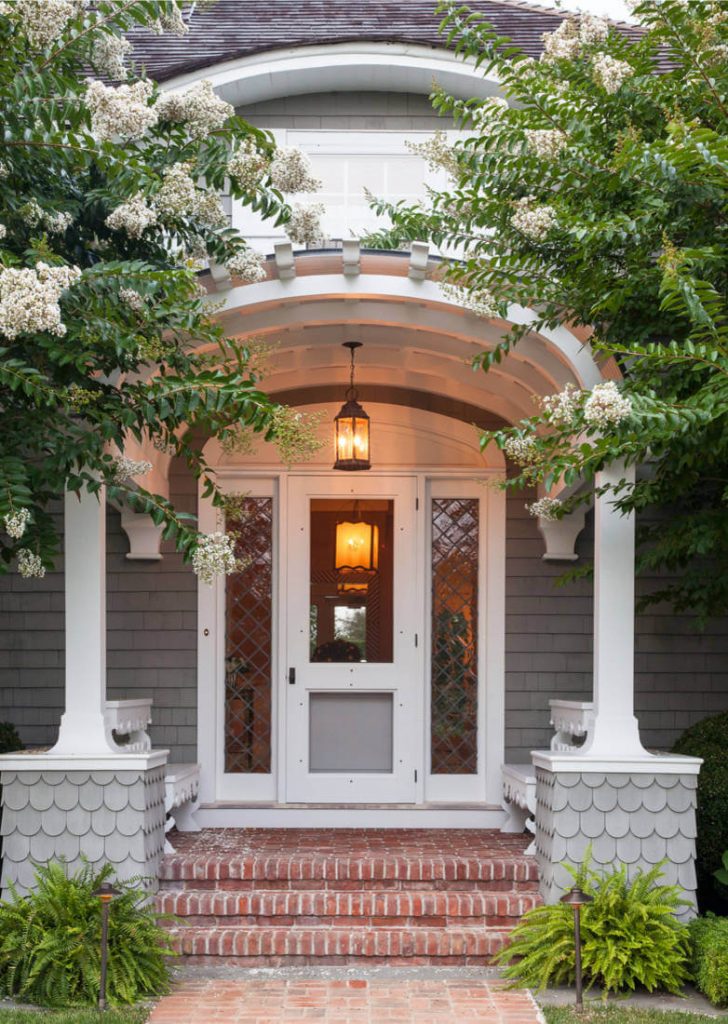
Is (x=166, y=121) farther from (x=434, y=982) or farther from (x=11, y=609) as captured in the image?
(x=434, y=982)

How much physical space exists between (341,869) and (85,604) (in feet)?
6.30

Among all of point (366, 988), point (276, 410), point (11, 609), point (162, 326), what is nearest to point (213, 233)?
point (162, 326)

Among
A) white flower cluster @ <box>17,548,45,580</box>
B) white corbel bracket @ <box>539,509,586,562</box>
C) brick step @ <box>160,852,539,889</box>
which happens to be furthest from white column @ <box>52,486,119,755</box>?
white corbel bracket @ <box>539,509,586,562</box>

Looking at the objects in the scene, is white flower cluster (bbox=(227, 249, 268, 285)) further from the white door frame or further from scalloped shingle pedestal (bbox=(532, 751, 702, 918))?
scalloped shingle pedestal (bbox=(532, 751, 702, 918))

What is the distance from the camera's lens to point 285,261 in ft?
18.8

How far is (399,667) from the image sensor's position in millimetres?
7598

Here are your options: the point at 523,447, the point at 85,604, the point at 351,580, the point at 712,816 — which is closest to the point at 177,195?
the point at 523,447

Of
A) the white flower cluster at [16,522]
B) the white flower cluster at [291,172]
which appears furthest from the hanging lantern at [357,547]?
the white flower cluster at [16,522]

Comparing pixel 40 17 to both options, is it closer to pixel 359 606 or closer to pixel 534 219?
pixel 534 219

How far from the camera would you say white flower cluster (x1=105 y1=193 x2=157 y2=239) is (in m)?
5.02

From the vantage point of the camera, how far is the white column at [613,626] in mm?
5707

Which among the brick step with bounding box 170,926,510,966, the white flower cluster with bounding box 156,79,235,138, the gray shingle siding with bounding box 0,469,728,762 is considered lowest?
the brick step with bounding box 170,926,510,966

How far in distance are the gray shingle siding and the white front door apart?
66 centimetres

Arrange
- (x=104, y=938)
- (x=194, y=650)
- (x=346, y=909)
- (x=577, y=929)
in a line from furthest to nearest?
(x=194, y=650)
(x=346, y=909)
(x=577, y=929)
(x=104, y=938)
